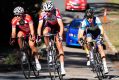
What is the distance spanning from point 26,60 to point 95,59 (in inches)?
83.4

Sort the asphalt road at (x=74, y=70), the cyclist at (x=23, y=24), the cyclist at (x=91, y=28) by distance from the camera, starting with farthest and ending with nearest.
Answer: the asphalt road at (x=74, y=70), the cyclist at (x=91, y=28), the cyclist at (x=23, y=24)

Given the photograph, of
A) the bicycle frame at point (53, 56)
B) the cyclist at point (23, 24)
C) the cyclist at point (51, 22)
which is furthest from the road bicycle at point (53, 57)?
the cyclist at point (23, 24)

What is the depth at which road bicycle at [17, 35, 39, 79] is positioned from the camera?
16.0 m

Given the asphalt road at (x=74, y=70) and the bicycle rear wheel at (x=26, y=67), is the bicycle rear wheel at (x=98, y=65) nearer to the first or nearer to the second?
the asphalt road at (x=74, y=70)

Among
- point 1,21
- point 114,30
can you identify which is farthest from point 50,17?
point 114,30

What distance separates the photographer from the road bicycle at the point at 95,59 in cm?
1605

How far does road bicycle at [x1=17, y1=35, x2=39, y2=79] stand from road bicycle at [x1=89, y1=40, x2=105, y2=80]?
1.84m

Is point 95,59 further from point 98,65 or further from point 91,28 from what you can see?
point 91,28

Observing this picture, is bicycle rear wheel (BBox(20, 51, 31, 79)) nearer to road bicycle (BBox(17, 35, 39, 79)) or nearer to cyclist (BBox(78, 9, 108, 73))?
road bicycle (BBox(17, 35, 39, 79))

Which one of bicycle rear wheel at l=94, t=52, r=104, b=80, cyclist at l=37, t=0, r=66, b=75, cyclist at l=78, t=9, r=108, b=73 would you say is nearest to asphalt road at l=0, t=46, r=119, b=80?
bicycle rear wheel at l=94, t=52, r=104, b=80

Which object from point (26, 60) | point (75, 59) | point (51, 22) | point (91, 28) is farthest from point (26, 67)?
point (75, 59)

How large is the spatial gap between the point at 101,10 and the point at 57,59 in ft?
145

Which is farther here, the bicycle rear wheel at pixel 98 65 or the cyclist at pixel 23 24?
the bicycle rear wheel at pixel 98 65

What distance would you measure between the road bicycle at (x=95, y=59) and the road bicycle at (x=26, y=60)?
184 centimetres
